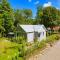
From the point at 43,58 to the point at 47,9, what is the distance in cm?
4280

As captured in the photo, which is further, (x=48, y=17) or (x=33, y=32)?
(x=48, y=17)

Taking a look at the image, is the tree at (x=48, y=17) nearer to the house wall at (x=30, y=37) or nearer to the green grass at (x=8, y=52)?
the house wall at (x=30, y=37)

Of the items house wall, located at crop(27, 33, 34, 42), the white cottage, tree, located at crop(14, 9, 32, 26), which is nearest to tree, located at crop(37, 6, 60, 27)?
tree, located at crop(14, 9, 32, 26)

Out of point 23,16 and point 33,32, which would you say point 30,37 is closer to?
point 33,32

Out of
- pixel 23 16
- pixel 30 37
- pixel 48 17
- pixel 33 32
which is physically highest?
pixel 23 16

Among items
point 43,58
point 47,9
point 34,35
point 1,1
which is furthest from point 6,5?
point 43,58

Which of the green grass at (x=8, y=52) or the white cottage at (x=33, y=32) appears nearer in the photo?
the green grass at (x=8, y=52)

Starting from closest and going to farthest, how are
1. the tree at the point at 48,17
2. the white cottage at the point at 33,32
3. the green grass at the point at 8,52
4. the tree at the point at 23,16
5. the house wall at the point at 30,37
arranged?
the green grass at the point at 8,52 → the house wall at the point at 30,37 → the white cottage at the point at 33,32 → the tree at the point at 48,17 → the tree at the point at 23,16

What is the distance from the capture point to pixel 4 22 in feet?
150

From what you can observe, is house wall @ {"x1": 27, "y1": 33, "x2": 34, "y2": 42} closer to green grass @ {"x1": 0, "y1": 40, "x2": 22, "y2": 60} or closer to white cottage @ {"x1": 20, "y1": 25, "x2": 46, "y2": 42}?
white cottage @ {"x1": 20, "y1": 25, "x2": 46, "y2": 42}

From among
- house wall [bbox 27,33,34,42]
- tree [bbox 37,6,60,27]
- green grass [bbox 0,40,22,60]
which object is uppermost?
tree [bbox 37,6,60,27]

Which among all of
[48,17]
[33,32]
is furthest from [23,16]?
[33,32]

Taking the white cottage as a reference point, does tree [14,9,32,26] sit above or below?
above

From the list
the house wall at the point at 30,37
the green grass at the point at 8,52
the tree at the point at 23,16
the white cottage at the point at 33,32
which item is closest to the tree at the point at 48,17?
the tree at the point at 23,16
